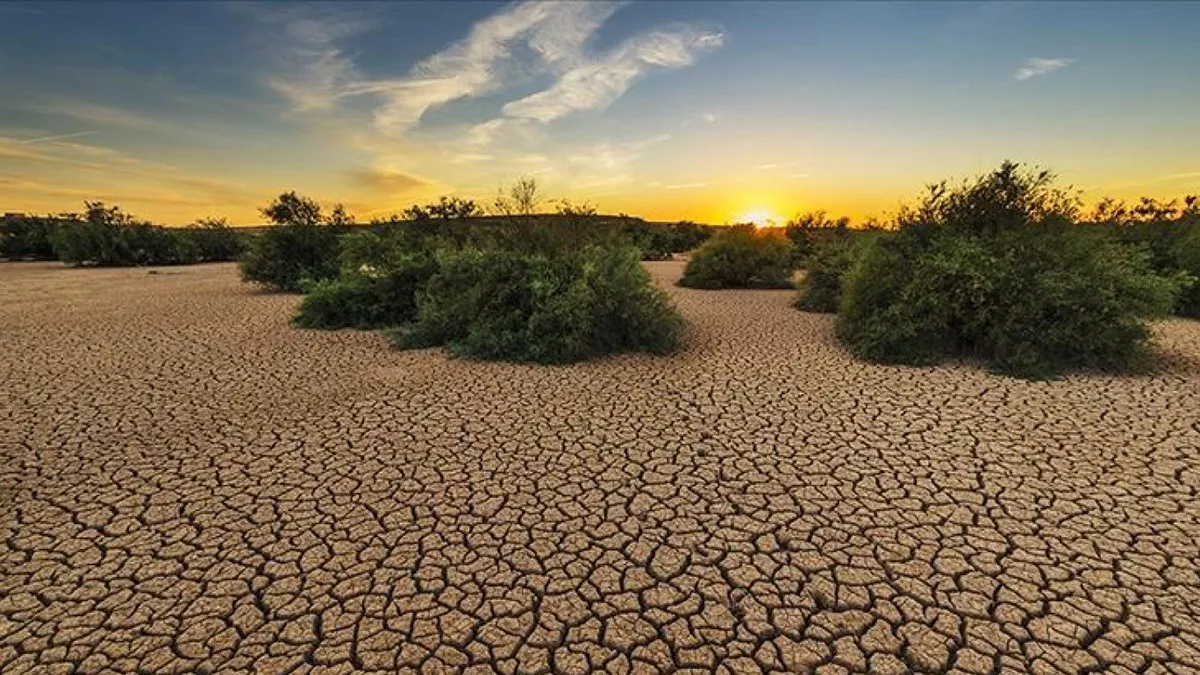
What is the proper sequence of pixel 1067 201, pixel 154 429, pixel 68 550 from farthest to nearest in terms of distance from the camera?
1. pixel 1067 201
2. pixel 154 429
3. pixel 68 550

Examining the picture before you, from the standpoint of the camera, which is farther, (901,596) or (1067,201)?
(1067,201)

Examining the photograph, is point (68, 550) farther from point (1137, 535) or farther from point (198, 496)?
point (1137, 535)

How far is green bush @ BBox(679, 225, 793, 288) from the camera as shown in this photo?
17781mm

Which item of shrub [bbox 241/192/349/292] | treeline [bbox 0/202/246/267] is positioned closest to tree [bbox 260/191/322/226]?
shrub [bbox 241/192/349/292]

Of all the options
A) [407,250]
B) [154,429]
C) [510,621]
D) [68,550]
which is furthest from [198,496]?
[407,250]

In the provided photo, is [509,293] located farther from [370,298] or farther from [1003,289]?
[1003,289]

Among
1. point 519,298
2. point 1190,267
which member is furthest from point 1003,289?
point 1190,267

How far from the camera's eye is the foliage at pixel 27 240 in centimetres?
3091

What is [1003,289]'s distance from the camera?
805cm

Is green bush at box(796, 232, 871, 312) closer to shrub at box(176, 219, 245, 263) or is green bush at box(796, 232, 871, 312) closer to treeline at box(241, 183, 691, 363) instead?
treeline at box(241, 183, 691, 363)

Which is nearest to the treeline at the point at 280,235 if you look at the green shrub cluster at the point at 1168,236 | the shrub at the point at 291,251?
the shrub at the point at 291,251

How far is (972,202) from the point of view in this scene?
919 cm

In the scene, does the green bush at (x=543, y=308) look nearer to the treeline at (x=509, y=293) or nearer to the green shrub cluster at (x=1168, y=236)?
the treeline at (x=509, y=293)

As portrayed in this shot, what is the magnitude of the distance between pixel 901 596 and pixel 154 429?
6681 millimetres
